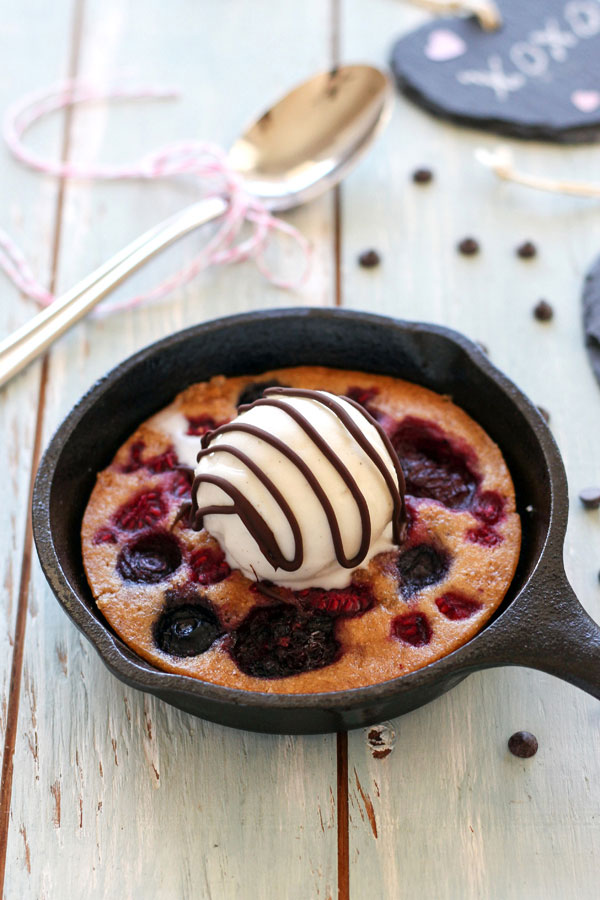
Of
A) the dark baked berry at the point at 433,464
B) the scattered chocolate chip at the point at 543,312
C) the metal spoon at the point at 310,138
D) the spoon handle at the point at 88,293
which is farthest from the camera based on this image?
the metal spoon at the point at 310,138

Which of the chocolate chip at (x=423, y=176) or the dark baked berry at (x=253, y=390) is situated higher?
the chocolate chip at (x=423, y=176)

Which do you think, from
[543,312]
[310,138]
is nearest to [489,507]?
[543,312]

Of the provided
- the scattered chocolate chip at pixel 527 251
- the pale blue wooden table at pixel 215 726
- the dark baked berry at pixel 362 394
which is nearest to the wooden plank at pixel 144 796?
the pale blue wooden table at pixel 215 726

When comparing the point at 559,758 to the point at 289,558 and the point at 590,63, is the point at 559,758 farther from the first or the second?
the point at 590,63

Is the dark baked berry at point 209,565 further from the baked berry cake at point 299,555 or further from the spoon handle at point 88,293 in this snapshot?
the spoon handle at point 88,293

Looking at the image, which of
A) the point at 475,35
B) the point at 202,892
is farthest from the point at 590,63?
the point at 202,892
